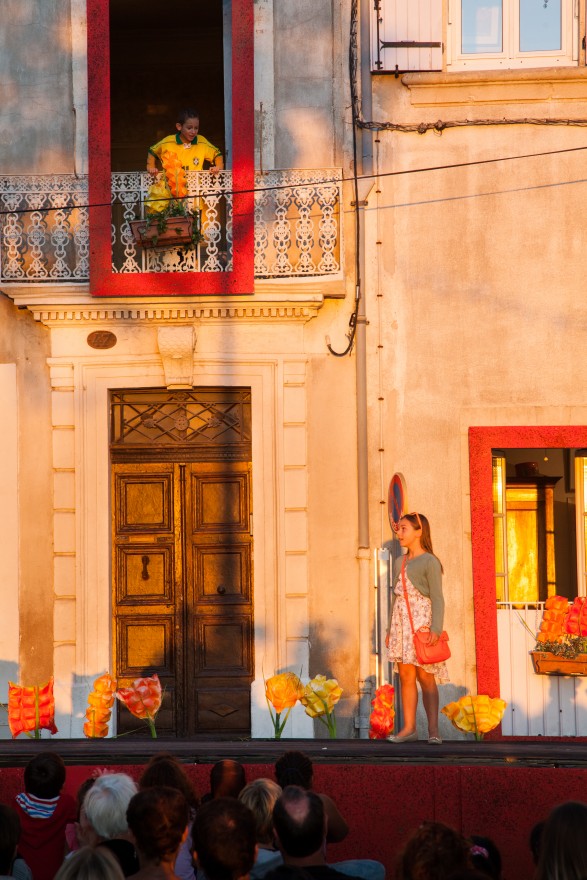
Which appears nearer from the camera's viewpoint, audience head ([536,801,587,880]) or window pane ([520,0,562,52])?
audience head ([536,801,587,880])

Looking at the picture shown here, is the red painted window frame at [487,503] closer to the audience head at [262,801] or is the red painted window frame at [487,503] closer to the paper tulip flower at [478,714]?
the paper tulip flower at [478,714]

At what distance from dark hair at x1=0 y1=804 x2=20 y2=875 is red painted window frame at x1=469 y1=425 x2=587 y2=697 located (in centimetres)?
765

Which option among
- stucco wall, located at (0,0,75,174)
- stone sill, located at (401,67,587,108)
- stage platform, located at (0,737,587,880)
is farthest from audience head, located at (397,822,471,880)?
stucco wall, located at (0,0,75,174)

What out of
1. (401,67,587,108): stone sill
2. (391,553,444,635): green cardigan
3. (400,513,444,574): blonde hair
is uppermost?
(401,67,587,108): stone sill

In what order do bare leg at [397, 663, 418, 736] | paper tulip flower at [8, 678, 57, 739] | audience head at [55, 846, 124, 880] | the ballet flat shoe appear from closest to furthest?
1. audience head at [55, 846, 124, 880]
2. the ballet flat shoe
3. bare leg at [397, 663, 418, 736]
4. paper tulip flower at [8, 678, 57, 739]

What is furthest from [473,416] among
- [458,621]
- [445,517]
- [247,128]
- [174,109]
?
[174,109]

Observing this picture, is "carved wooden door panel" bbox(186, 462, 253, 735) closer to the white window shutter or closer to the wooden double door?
the wooden double door

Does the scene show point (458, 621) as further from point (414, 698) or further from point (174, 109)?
Result: point (174, 109)

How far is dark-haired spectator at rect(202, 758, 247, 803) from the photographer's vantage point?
6926 mm

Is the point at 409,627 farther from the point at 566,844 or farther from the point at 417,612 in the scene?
the point at 566,844

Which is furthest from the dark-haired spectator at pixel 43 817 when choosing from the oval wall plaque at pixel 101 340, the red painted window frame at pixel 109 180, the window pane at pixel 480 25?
the window pane at pixel 480 25

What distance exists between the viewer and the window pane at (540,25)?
44.3ft

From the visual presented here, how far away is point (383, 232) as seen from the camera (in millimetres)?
13469

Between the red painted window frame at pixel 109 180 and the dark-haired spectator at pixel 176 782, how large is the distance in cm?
705
